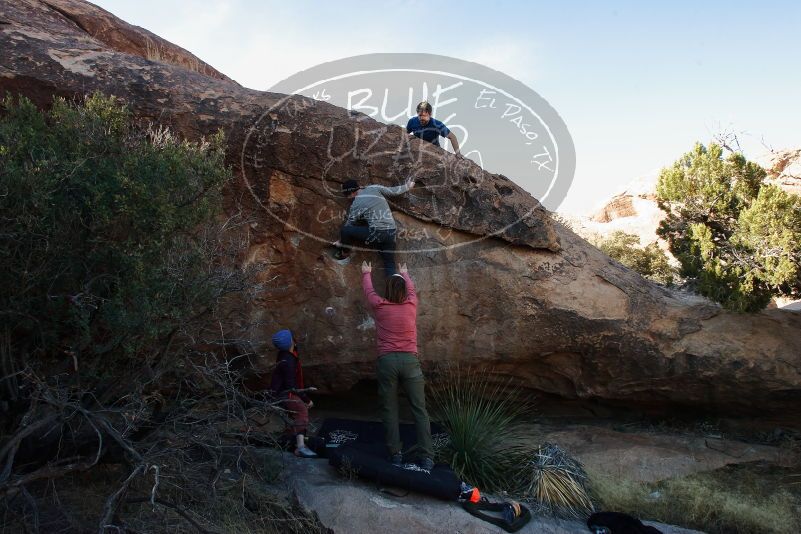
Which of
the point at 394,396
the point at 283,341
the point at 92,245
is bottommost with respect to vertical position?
the point at 394,396

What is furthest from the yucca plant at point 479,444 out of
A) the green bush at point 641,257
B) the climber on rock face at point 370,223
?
the green bush at point 641,257

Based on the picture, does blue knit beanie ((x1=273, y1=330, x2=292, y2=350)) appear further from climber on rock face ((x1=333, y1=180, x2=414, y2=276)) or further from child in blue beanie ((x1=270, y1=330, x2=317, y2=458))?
climber on rock face ((x1=333, y1=180, x2=414, y2=276))

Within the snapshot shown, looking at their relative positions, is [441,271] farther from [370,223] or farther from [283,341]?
[283,341]

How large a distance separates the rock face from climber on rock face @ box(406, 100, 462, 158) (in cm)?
34

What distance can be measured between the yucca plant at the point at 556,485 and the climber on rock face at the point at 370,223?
269 cm

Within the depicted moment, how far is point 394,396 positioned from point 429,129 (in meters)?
3.82

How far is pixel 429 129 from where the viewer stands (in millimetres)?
9188

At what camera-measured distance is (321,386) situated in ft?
28.6

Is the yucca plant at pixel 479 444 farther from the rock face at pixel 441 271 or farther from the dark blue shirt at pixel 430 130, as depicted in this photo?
the dark blue shirt at pixel 430 130

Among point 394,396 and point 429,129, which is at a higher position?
point 429,129

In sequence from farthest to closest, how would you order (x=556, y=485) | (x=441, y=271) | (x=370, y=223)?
1. (x=441, y=271)
2. (x=370, y=223)
3. (x=556, y=485)

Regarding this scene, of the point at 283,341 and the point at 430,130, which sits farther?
the point at 430,130

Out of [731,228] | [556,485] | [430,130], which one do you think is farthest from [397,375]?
[731,228]

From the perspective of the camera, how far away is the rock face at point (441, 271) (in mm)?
8141
